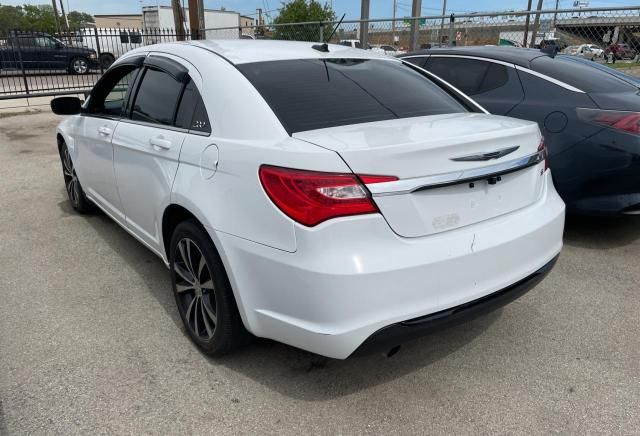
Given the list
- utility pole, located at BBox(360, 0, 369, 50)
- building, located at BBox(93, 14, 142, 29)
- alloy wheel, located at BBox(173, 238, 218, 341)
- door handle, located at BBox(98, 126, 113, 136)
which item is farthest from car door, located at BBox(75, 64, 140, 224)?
building, located at BBox(93, 14, 142, 29)

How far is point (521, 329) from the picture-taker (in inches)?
120

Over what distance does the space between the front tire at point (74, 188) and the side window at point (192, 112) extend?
2399mm

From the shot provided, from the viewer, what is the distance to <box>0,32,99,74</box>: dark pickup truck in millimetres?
14242

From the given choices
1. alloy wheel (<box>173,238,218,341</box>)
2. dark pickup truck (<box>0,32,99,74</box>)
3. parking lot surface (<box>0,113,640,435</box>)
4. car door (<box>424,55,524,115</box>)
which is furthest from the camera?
dark pickup truck (<box>0,32,99,74</box>)

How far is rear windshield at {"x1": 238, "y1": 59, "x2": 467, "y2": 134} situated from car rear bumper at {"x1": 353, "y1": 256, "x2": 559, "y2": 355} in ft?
3.21

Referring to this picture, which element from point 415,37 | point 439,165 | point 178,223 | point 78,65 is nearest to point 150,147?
point 178,223

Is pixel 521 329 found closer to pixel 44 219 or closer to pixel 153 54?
pixel 153 54

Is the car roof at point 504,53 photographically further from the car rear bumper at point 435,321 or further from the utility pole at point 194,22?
the utility pole at point 194,22

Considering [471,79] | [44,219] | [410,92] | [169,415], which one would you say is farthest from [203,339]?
[471,79]

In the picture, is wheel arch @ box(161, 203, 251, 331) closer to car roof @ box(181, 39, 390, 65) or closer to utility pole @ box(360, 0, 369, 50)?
car roof @ box(181, 39, 390, 65)

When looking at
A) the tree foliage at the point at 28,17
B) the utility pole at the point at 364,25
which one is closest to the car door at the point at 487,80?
the utility pole at the point at 364,25

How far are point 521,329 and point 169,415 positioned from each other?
202cm

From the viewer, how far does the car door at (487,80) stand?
15.1 ft

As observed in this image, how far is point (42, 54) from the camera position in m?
18.4
